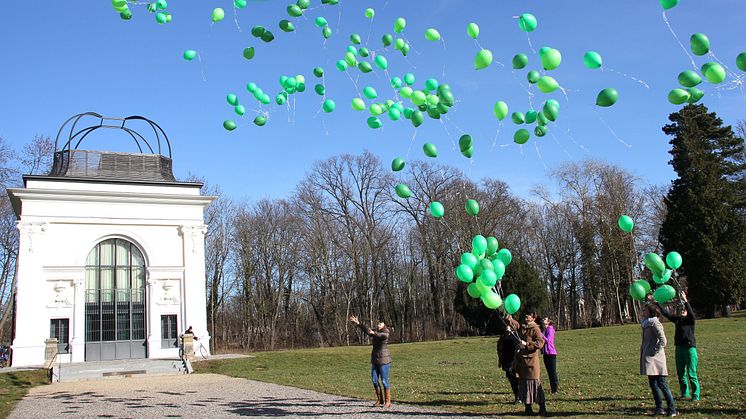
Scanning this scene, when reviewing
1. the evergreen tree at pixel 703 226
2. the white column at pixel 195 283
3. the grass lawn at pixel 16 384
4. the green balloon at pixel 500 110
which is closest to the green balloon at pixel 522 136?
the green balloon at pixel 500 110

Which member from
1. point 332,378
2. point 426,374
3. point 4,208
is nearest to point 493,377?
point 426,374

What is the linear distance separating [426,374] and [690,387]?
797 centimetres

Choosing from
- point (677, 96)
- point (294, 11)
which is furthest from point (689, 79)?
point (294, 11)

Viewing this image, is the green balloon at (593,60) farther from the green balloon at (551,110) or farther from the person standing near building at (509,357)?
the person standing near building at (509,357)

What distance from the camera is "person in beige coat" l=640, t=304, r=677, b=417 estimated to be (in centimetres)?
875

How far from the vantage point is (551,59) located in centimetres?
767

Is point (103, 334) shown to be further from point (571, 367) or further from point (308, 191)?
point (308, 191)

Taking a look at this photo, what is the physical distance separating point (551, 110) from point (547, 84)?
45cm

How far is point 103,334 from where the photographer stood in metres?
27.4

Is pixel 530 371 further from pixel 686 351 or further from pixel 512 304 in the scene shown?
pixel 686 351

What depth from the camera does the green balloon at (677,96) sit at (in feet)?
24.4

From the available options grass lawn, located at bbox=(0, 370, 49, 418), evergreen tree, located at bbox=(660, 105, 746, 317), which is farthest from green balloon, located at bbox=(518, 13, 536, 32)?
evergreen tree, located at bbox=(660, 105, 746, 317)

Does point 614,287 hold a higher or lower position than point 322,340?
higher

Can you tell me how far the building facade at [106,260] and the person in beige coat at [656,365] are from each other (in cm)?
2291
